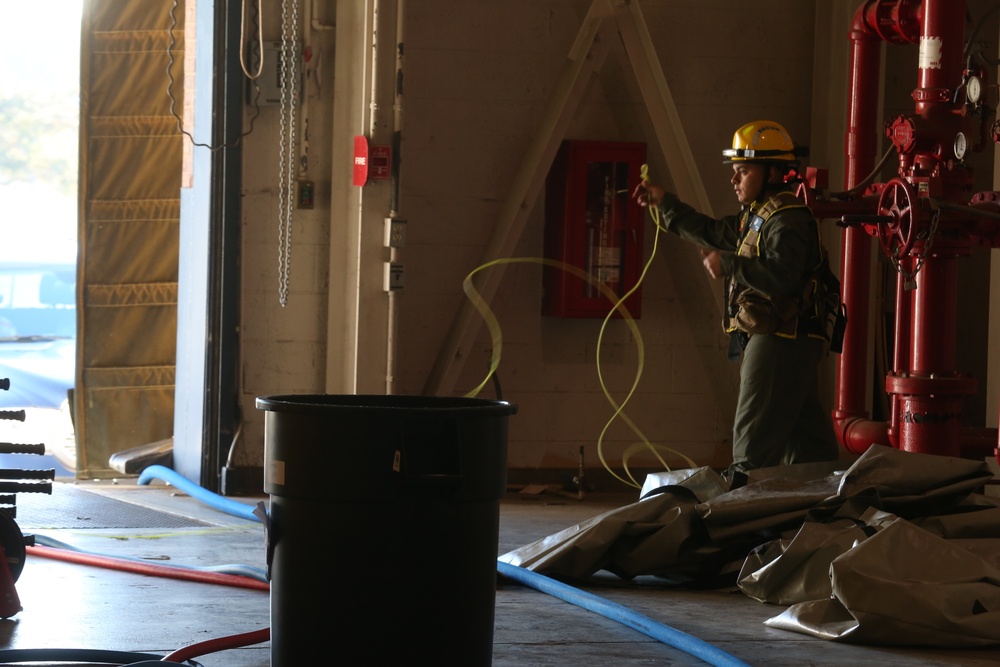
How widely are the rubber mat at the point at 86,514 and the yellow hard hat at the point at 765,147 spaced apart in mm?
2912

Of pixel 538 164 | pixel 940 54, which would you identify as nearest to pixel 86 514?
pixel 538 164

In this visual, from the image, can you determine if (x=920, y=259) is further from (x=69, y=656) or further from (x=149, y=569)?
(x=69, y=656)

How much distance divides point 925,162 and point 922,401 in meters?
1.00

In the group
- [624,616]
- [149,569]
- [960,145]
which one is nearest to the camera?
[624,616]

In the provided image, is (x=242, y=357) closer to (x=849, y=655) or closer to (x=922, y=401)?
(x=922, y=401)

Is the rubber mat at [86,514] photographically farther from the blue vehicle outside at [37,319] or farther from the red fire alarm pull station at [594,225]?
the blue vehicle outside at [37,319]

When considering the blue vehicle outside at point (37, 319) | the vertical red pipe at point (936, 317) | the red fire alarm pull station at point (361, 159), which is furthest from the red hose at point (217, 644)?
the blue vehicle outside at point (37, 319)

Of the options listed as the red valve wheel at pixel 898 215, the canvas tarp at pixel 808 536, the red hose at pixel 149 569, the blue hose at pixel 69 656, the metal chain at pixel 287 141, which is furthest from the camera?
the metal chain at pixel 287 141

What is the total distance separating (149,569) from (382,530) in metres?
1.87

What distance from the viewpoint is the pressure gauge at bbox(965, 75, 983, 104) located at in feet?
16.8

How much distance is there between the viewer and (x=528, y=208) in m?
6.92

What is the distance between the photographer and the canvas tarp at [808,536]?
12.7 ft

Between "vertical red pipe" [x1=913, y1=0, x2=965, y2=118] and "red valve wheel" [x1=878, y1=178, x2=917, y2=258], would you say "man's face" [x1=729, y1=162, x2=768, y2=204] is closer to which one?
"red valve wheel" [x1=878, y1=178, x2=917, y2=258]

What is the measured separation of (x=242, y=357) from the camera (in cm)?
663
